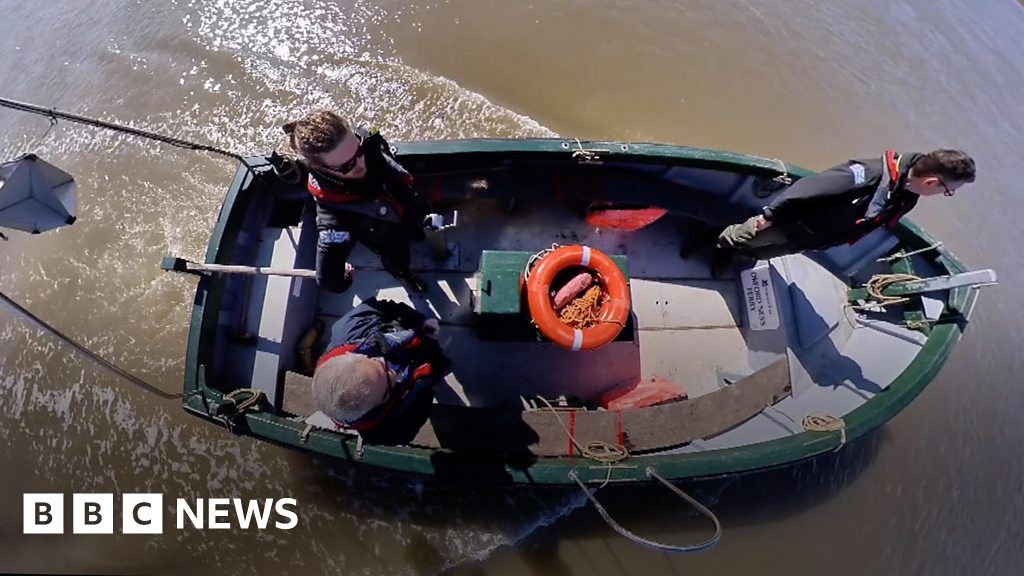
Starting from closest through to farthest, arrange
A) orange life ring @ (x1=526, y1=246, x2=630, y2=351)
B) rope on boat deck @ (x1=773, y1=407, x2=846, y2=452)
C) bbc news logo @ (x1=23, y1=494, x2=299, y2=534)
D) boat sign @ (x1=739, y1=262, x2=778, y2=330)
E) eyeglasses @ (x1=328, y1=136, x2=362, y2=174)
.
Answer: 1. eyeglasses @ (x1=328, y1=136, x2=362, y2=174)
2. orange life ring @ (x1=526, y1=246, x2=630, y2=351)
3. rope on boat deck @ (x1=773, y1=407, x2=846, y2=452)
4. boat sign @ (x1=739, y1=262, x2=778, y2=330)
5. bbc news logo @ (x1=23, y1=494, x2=299, y2=534)

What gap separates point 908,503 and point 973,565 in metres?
0.71

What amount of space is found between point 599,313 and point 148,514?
4.50m

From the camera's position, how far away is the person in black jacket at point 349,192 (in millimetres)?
2586

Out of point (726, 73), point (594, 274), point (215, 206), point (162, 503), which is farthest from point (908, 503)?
point (215, 206)

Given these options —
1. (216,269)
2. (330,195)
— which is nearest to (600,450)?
(330,195)

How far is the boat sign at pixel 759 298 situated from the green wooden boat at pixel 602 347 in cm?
1

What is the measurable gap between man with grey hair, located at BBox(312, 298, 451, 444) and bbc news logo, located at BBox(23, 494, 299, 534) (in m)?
2.16

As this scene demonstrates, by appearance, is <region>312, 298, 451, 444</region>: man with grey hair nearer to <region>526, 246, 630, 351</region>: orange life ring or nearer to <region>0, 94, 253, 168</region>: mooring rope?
<region>526, 246, 630, 351</region>: orange life ring

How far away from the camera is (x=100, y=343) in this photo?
17.9ft

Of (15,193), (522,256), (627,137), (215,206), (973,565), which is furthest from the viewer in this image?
(627,137)

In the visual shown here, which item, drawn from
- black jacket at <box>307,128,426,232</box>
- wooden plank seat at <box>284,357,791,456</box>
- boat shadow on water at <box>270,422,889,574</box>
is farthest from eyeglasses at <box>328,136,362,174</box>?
boat shadow on water at <box>270,422,889,574</box>

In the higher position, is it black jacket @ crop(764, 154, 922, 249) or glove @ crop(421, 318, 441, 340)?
black jacket @ crop(764, 154, 922, 249)

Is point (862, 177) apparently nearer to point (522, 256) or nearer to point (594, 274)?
point (594, 274)

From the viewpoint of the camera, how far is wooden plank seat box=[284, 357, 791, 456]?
12.2 ft
